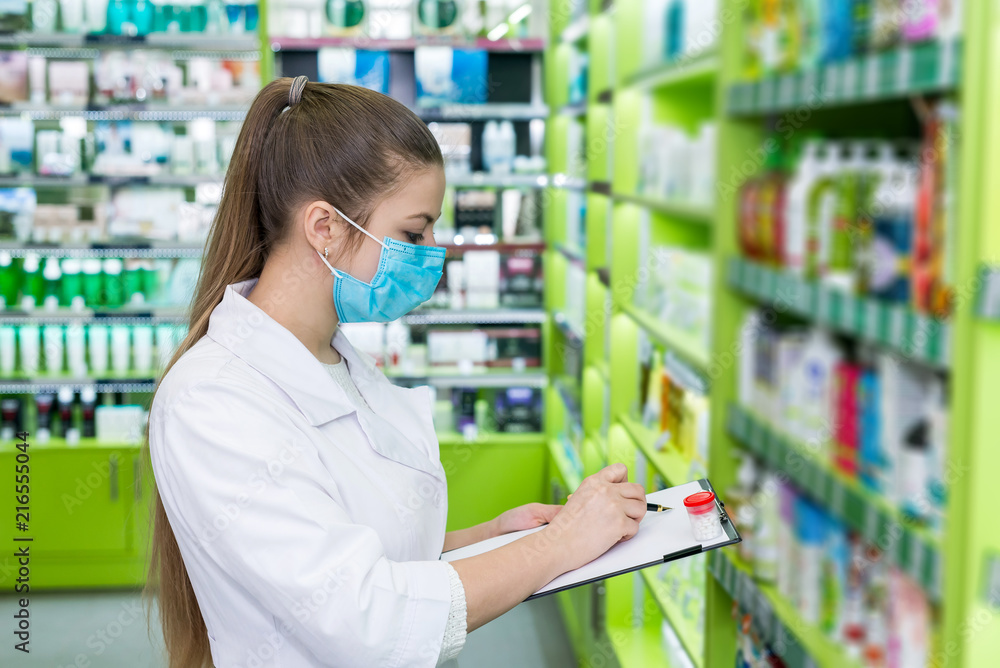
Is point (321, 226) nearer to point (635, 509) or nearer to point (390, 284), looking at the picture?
point (390, 284)

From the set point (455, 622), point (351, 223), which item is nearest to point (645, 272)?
point (351, 223)

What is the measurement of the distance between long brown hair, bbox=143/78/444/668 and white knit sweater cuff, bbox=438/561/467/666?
0.55 m

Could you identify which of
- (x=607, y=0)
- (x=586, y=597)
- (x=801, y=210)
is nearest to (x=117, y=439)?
(x=586, y=597)

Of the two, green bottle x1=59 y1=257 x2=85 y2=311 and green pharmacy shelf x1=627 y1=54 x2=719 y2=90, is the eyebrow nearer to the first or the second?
green pharmacy shelf x1=627 y1=54 x2=719 y2=90

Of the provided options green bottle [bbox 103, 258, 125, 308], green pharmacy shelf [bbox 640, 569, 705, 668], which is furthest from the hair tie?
green bottle [bbox 103, 258, 125, 308]

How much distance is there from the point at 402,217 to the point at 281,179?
0.21m

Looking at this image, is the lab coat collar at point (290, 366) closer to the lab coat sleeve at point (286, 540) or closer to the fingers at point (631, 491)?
the lab coat sleeve at point (286, 540)

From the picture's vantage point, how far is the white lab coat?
1291 mm

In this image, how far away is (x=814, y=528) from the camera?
183 centimetres

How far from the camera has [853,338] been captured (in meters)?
1.83

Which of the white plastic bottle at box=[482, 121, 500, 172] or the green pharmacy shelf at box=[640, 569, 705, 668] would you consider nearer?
the green pharmacy shelf at box=[640, 569, 705, 668]

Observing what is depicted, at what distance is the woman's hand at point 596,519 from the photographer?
1.48 meters

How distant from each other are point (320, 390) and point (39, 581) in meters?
3.93

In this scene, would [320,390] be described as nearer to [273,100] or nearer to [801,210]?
[273,100]
